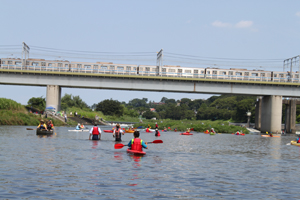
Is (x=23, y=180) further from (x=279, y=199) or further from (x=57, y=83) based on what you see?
(x=57, y=83)

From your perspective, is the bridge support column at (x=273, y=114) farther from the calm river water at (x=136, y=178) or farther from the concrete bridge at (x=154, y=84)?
the calm river water at (x=136, y=178)

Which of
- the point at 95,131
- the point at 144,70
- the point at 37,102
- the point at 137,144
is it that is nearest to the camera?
the point at 137,144

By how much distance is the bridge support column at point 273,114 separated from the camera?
2653 inches

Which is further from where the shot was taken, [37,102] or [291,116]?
[37,102]

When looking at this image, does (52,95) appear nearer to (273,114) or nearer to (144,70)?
(144,70)

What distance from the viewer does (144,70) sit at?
7188 cm

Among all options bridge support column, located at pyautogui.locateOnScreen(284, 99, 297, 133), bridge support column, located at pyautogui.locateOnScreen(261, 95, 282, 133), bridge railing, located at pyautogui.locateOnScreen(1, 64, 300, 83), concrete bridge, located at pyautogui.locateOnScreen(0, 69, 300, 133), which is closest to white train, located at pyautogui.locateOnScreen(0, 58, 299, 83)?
bridge railing, located at pyautogui.locateOnScreen(1, 64, 300, 83)

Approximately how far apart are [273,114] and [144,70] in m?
26.0

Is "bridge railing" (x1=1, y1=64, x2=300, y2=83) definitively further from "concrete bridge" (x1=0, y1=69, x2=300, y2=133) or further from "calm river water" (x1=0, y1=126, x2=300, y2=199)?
"calm river water" (x1=0, y1=126, x2=300, y2=199)

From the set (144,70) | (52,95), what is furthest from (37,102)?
(144,70)

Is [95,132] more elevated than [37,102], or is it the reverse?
[37,102]

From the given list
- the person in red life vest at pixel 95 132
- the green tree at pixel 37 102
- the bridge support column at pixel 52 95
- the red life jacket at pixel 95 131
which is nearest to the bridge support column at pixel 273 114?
the bridge support column at pixel 52 95

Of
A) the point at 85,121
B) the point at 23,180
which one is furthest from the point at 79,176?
the point at 85,121

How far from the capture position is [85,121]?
8612cm
